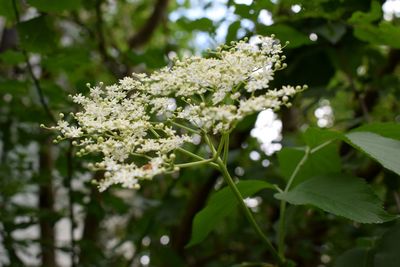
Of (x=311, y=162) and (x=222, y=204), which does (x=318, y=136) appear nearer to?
(x=311, y=162)

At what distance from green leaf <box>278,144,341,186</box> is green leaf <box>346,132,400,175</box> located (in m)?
0.23

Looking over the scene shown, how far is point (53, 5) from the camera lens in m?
1.66

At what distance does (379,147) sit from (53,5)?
1.12 meters

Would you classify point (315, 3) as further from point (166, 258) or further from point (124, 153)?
point (166, 258)

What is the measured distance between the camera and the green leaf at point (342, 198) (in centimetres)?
107

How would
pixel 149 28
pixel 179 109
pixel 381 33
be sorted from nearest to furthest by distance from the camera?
1. pixel 179 109
2. pixel 381 33
3. pixel 149 28

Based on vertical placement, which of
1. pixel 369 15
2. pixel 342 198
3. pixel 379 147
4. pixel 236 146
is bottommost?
pixel 236 146

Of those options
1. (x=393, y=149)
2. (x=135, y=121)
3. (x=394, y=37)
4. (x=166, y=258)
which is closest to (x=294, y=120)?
(x=166, y=258)

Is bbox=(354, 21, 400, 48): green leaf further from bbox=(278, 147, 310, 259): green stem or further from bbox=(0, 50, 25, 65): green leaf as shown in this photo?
bbox=(0, 50, 25, 65): green leaf

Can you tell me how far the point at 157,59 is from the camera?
1920 millimetres

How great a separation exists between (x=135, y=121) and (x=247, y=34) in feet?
2.92

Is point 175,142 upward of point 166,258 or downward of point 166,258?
upward

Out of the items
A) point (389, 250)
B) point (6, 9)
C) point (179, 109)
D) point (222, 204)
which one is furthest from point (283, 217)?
point (6, 9)

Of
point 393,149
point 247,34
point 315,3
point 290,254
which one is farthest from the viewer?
point 290,254
